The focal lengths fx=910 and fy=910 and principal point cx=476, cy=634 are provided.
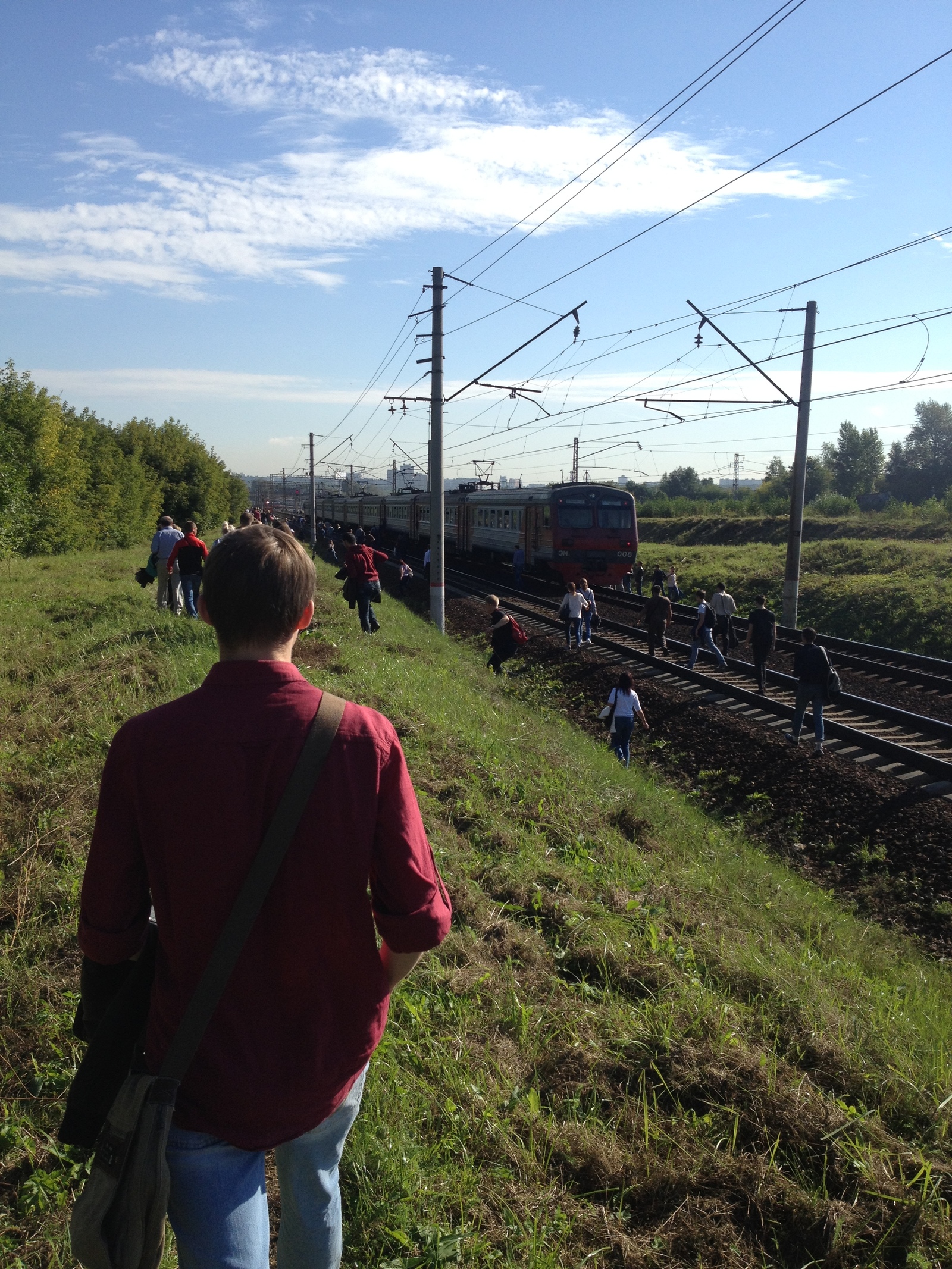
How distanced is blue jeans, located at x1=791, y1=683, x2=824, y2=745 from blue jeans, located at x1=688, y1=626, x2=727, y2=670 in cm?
469

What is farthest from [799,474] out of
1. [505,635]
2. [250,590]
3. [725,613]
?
[250,590]

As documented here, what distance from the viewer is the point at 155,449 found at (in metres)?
56.1

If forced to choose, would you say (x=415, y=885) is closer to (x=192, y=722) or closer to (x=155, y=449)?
(x=192, y=722)

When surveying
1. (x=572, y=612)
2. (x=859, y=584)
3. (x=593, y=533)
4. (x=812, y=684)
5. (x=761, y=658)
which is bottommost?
(x=761, y=658)

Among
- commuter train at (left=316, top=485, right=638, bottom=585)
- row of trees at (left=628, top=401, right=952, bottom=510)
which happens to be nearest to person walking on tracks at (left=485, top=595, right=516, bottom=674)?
commuter train at (left=316, top=485, right=638, bottom=585)

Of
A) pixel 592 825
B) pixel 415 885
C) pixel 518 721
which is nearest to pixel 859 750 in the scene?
pixel 518 721

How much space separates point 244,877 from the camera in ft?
5.57

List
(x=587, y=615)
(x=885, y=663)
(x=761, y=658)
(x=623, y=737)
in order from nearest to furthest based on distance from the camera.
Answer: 1. (x=623, y=737)
2. (x=761, y=658)
3. (x=885, y=663)
4. (x=587, y=615)

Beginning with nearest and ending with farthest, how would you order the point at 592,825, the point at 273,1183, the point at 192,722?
the point at 192,722 → the point at 273,1183 → the point at 592,825

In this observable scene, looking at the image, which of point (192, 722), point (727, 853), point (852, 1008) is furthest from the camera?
point (727, 853)

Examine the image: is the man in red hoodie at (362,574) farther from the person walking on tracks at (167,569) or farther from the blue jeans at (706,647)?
the blue jeans at (706,647)

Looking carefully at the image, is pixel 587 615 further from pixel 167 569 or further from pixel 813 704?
pixel 167 569

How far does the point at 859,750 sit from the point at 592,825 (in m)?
5.74

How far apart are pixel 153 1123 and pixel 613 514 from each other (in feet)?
79.9
